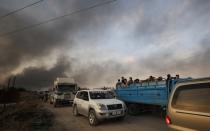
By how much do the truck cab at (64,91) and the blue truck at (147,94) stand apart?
9262mm

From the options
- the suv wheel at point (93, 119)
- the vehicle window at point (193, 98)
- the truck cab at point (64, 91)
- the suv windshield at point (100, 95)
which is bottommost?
the suv wheel at point (93, 119)

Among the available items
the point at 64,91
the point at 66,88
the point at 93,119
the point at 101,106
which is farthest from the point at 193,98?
the point at 66,88

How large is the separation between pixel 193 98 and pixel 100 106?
665 cm

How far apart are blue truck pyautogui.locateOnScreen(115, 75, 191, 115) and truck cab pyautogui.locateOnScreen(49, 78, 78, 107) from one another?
9.26 metres

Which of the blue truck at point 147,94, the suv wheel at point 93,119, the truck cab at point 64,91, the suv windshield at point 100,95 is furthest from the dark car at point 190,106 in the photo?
the truck cab at point 64,91

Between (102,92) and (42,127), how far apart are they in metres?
4.10

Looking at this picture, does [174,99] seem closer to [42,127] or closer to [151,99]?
[151,99]

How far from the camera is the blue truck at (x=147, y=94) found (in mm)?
9789

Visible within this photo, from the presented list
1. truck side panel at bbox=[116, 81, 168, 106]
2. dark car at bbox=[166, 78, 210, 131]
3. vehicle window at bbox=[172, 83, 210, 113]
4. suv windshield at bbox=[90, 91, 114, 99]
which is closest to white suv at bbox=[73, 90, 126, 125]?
suv windshield at bbox=[90, 91, 114, 99]

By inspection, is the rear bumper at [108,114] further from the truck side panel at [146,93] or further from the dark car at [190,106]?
the dark car at [190,106]

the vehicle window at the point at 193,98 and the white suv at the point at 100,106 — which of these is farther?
the white suv at the point at 100,106

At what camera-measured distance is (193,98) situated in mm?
4148

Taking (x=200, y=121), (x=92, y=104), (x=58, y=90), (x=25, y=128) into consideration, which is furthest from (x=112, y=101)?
(x=58, y=90)

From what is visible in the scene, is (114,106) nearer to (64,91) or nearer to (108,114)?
(108,114)
